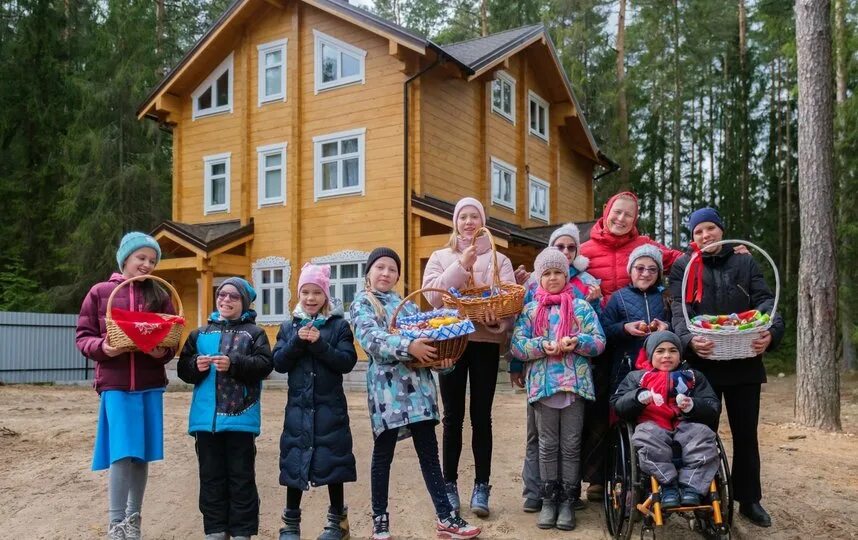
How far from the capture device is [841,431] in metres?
8.41

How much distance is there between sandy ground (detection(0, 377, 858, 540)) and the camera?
14.8 feet

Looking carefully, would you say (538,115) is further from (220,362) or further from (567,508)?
(220,362)

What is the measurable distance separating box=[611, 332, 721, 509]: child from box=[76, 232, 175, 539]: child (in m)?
2.77

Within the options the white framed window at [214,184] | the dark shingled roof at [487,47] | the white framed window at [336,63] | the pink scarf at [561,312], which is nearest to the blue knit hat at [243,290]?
the pink scarf at [561,312]

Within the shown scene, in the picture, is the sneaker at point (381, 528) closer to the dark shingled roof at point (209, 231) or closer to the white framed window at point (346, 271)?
the white framed window at point (346, 271)

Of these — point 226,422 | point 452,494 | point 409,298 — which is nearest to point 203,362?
point 226,422

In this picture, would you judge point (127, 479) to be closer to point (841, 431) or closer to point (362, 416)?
point (362, 416)

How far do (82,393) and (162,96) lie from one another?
7.30 metres

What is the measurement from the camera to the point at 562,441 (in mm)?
4320

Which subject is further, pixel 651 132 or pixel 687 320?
pixel 651 132

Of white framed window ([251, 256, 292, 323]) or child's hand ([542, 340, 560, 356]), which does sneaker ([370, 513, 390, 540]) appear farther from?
white framed window ([251, 256, 292, 323])

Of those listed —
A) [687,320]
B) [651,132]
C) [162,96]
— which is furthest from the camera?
[651,132]

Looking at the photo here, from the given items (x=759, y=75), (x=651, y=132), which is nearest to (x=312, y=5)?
(x=651, y=132)

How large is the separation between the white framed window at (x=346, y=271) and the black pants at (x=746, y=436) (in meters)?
10.8
